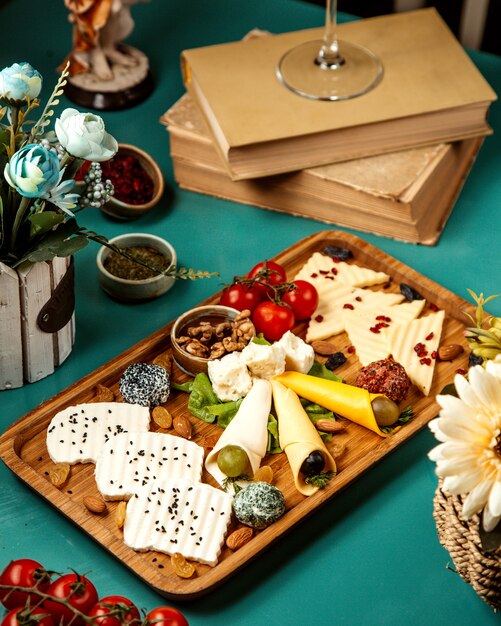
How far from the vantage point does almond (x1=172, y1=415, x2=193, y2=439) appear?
4.98ft

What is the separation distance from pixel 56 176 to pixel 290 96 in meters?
0.72

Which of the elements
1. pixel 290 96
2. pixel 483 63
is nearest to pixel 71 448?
pixel 290 96

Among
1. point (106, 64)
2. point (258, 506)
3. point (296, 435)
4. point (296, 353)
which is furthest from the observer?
point (106, 64)

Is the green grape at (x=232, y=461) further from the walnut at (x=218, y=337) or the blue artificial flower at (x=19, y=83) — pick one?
the blue artificial flower at (x=19, y=83)

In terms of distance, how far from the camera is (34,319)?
1.53 m

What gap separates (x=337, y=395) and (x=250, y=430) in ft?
0.49

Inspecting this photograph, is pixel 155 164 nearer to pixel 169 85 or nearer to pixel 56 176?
pixel 169 85

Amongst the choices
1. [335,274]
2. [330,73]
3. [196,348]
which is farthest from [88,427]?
[330,73]

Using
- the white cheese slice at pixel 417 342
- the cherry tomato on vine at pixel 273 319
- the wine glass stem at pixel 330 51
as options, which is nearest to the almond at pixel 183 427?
the cherry tomato on vine at pixel 273 319

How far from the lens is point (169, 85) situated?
7.30 ft

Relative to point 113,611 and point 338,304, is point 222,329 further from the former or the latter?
point 113,611

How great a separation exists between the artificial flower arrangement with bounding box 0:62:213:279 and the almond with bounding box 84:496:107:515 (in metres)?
0.34

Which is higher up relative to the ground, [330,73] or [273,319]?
[330,73]

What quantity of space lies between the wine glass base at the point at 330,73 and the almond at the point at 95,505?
0.89m
